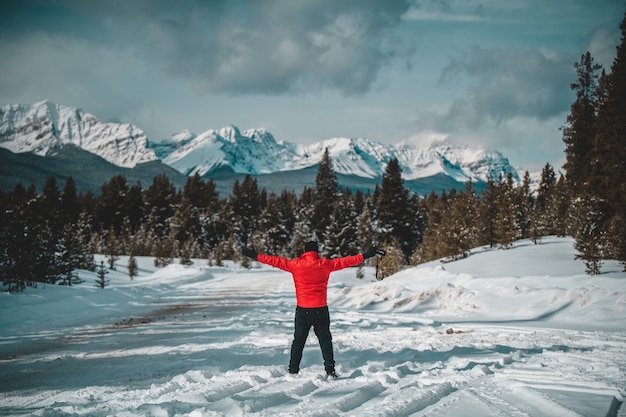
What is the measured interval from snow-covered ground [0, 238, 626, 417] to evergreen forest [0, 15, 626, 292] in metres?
4.20

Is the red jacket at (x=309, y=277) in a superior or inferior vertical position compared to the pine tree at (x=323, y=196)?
inferior

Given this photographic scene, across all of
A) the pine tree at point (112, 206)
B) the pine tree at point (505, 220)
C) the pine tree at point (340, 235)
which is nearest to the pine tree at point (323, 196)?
the pine tree at point (340, 235)

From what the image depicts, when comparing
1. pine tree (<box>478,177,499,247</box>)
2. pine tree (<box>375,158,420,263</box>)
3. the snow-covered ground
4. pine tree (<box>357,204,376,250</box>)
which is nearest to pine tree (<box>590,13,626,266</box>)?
the snow-covered ground

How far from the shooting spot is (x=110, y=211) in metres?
63.5

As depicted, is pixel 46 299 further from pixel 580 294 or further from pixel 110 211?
→ pixel 110 211

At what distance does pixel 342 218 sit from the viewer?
52.2 m

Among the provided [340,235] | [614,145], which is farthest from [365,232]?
[614,145]

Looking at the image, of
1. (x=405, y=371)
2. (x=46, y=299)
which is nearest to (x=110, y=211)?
(x=46, y=299)

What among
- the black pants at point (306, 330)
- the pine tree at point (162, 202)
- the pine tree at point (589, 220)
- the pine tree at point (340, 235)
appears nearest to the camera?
the black pants at point (306, 330)

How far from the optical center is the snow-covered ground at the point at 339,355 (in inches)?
167

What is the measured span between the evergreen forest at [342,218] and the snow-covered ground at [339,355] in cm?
420

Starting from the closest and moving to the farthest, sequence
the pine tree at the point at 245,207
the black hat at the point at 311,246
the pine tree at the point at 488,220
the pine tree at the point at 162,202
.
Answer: the black hat at the point at 311,246 → the pine tree at the point at 488,220 → the pine tree at the point at 162,202 → the pine tree at the point at 245,207

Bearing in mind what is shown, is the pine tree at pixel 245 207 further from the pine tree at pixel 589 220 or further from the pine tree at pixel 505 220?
the pine tree at pixel 589 220

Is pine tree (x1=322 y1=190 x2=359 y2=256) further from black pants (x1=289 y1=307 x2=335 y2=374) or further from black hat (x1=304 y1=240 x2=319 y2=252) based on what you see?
black pants (x1=289 y1=307 x2=335 y2=374)
